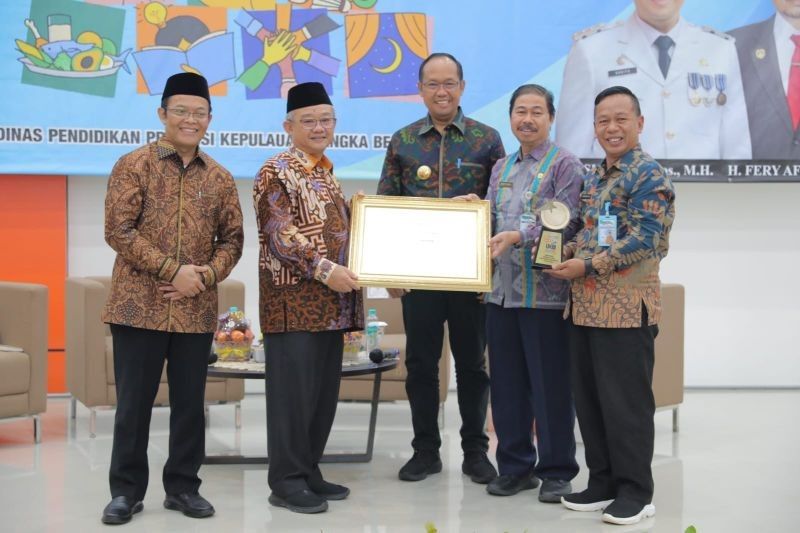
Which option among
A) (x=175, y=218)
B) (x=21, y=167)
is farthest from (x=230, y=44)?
(x=175, y=218)

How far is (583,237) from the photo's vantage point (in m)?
3.75

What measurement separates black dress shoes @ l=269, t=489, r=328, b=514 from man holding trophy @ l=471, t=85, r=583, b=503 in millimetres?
736

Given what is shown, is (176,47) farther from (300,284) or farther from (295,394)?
(295,394)

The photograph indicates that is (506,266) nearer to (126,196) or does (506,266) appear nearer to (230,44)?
(126,196)

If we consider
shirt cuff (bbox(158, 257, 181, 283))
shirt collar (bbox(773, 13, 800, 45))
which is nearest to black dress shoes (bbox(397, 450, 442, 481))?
shirt cuff (bbox(158, 257, 181, 283))

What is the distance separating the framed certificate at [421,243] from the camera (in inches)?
147

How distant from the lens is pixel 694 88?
265 inches

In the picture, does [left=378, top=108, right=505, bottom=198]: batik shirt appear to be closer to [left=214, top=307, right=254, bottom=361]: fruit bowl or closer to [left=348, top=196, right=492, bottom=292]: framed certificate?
[left=348, top=196, right=492, bottom=292]: framed certificate

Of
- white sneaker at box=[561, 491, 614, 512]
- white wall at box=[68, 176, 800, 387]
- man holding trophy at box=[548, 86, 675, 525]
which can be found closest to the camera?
man holding trophy at box=[548, 86, 675, 525]

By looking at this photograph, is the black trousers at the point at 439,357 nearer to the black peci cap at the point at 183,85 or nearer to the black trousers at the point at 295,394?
the black trousers at the point at 295,394

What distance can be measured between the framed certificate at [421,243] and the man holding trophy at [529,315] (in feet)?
0.29

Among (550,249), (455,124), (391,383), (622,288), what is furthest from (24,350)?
(622,288)

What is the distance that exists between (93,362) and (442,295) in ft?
6.86

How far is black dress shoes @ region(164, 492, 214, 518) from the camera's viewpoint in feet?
12.2
